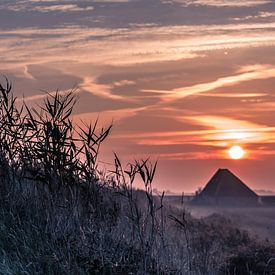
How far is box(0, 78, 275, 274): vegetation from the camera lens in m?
12.2

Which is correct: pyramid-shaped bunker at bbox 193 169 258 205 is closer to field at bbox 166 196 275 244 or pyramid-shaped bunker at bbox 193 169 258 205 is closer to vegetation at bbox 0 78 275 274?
field at bbox 166 196 275 244

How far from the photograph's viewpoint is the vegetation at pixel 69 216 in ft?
39.9

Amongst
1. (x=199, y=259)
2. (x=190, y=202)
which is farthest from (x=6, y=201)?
(x=190, y=202)

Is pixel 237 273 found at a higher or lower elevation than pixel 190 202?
lower

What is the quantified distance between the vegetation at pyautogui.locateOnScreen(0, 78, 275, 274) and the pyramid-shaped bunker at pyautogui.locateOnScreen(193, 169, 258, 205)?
43.3 metres

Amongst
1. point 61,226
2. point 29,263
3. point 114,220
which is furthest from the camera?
point 114,220

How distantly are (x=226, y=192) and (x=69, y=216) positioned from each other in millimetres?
47905

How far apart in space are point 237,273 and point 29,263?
811 cm

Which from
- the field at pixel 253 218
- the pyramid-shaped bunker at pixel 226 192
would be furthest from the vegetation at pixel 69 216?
the pyramid-shaped bunker at pixel 226 192

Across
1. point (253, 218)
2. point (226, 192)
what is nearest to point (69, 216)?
point (253, 218)

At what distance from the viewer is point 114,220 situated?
1383 centimetres

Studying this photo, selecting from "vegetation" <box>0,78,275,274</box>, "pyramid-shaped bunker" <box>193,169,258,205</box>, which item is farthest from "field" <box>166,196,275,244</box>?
"vegetation" <box>0,78,275,274</box>

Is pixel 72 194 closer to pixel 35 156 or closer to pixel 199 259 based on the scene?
pixel 35 156

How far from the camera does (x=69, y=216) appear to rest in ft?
42.6
